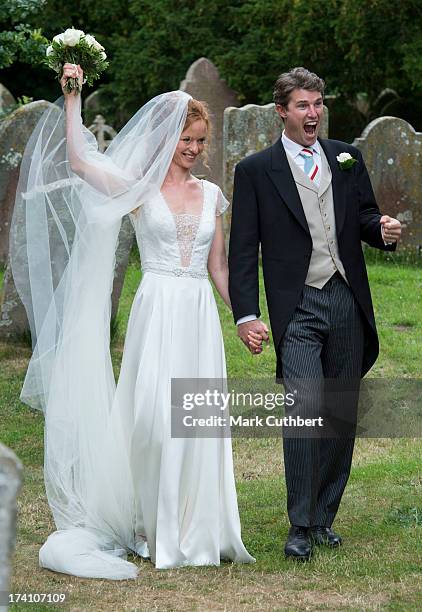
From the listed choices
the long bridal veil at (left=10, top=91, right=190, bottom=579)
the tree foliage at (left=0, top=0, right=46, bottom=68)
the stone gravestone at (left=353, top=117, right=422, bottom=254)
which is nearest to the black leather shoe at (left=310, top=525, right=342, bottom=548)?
the long bridal veil at (left=10, top=91, right=190, bottom=579)

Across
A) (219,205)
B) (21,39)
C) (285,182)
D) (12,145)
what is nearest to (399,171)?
(12,145)

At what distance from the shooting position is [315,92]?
6.33 meters

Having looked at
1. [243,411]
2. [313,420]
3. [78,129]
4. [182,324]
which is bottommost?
[243,411]

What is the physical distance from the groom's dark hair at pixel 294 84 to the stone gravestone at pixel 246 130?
28.0 feet

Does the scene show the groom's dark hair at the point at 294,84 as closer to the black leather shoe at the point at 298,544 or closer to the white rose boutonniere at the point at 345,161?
the white rose boutonniere at the point at 345,161

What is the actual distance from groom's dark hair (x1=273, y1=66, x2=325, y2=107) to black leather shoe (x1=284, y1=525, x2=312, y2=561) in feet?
6.88

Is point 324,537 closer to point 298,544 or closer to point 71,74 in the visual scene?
point 298,544

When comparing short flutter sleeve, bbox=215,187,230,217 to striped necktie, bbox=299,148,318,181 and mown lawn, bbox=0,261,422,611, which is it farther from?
mown lawn, bbox=0,261,422,611

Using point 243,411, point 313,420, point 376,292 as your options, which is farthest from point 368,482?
point 376,292

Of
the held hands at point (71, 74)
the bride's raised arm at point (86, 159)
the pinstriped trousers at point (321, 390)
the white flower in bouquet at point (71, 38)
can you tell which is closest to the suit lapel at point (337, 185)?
the pinstriped trousers at point (321, 390)

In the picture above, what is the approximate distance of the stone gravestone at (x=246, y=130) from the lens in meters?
15.0

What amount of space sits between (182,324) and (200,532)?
1.04 m

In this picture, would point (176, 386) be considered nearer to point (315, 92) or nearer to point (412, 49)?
point (315, 92)

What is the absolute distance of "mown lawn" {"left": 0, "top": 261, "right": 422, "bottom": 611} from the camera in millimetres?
5605
